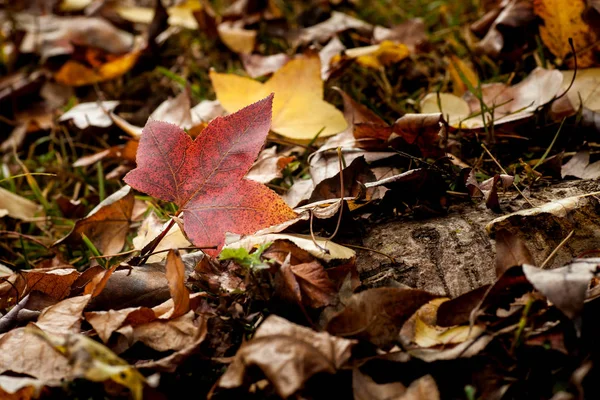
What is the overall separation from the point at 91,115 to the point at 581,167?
128 centimetres

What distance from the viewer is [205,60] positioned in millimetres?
1890

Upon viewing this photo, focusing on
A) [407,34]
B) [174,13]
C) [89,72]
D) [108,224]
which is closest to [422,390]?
[108,224]

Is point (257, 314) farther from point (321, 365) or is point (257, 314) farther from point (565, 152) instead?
point (565, 152)

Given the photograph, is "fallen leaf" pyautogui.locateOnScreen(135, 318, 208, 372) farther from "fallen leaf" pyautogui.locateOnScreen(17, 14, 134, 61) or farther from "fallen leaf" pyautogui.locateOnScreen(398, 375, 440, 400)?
"fallen leaf" pyautogui.locateOnScreen(17, 14, 134, 61)

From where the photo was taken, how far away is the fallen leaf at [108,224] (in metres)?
1.16

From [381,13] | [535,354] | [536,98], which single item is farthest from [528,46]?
[535,354]

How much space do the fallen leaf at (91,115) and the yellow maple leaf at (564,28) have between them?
3.89ft

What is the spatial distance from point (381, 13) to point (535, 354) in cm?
163

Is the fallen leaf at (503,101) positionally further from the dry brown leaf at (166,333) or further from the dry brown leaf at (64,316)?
the dry brown leaf at (64,316)

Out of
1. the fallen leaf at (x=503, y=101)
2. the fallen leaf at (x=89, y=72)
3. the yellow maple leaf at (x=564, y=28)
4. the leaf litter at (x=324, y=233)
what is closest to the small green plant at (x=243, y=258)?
the leaf litter at (x=324, y=233)

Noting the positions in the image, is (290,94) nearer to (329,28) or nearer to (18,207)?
(329,28)

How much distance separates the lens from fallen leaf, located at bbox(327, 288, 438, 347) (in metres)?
0.71

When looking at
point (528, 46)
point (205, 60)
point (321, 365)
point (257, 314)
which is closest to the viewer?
point (321, 365)

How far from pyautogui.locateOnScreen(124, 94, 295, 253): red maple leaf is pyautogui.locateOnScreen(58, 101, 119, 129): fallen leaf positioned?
0.72 metres
